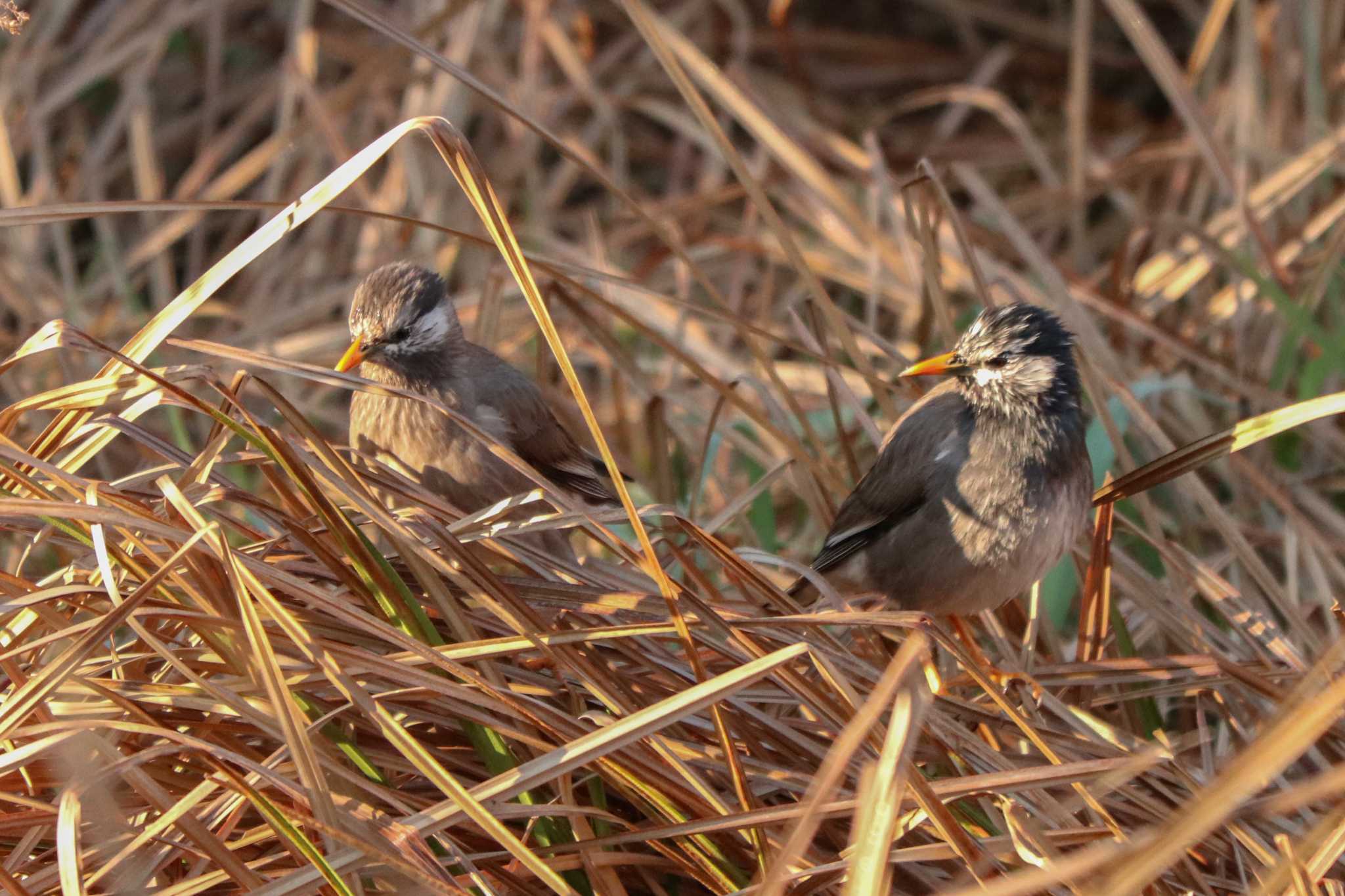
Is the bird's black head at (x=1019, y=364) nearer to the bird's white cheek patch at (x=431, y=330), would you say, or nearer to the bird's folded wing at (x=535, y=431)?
the bird's folded wing at (x=535, y=431)

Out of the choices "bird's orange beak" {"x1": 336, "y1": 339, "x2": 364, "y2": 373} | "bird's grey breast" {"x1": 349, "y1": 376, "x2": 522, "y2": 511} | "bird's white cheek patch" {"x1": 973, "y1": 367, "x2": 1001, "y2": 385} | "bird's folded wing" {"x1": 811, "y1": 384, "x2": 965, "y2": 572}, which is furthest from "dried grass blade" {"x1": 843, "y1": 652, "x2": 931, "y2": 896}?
"bird's orange beak" {"x1": 336, "y1": 339, "x2": 364, "y2": 373}

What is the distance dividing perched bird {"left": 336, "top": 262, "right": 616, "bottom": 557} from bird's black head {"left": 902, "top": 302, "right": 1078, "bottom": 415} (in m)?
1.04

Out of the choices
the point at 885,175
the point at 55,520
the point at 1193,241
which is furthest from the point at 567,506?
the point at 1193,241

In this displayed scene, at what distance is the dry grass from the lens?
219 centimetres

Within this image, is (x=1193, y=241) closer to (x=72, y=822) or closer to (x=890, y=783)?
(x=890, y=783)

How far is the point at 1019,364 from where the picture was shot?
137 inches

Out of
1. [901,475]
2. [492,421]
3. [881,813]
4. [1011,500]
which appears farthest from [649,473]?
[881,813]

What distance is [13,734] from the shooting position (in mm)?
2102

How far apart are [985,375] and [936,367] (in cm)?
12

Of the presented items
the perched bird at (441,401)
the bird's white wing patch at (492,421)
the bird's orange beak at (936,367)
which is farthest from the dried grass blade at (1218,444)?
the bird's white wing patch at (492,421)

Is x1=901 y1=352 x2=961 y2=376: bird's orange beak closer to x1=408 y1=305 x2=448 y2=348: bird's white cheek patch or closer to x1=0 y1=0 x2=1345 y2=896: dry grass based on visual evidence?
x1=0 y1=0 x2=1345 y2=896: dry grass

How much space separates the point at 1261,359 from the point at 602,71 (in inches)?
139

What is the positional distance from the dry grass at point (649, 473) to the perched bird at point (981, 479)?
0.14 m

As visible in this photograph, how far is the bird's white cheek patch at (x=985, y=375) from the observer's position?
138 inches
